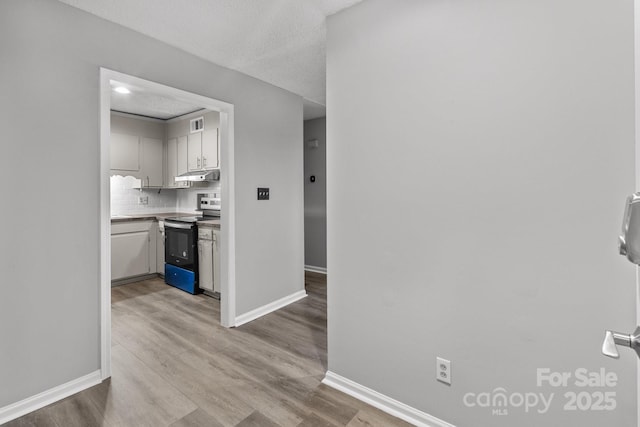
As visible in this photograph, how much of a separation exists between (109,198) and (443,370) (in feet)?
7.45

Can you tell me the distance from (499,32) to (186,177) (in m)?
3.81

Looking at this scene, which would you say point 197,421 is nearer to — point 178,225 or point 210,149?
point 178,225

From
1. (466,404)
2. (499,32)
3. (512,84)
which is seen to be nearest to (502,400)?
(466,404)

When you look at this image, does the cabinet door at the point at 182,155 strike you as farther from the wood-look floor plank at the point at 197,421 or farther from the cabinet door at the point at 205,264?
the wood-look floor plank at the point at 197,421

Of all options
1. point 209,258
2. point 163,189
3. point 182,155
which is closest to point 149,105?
point 182,155

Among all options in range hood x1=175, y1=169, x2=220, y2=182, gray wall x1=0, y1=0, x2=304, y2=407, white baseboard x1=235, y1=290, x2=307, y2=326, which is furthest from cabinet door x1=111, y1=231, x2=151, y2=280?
gray wall x1=0, y1=0, x2=304, y2=407

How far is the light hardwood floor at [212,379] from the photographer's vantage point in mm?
1683

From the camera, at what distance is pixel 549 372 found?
1297 mm

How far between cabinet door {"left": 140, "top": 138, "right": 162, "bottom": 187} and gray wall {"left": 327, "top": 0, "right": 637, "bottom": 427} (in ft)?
12.2

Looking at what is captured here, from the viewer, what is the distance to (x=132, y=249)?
4.23 metres

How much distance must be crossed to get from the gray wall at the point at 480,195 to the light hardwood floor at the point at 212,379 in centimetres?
29

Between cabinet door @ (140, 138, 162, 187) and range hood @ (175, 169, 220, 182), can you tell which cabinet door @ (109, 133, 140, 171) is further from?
range hood @ (175, 169, 220, 182)

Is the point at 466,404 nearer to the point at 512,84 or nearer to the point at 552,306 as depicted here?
the point at 552,306

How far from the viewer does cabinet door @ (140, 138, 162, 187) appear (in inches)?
180
